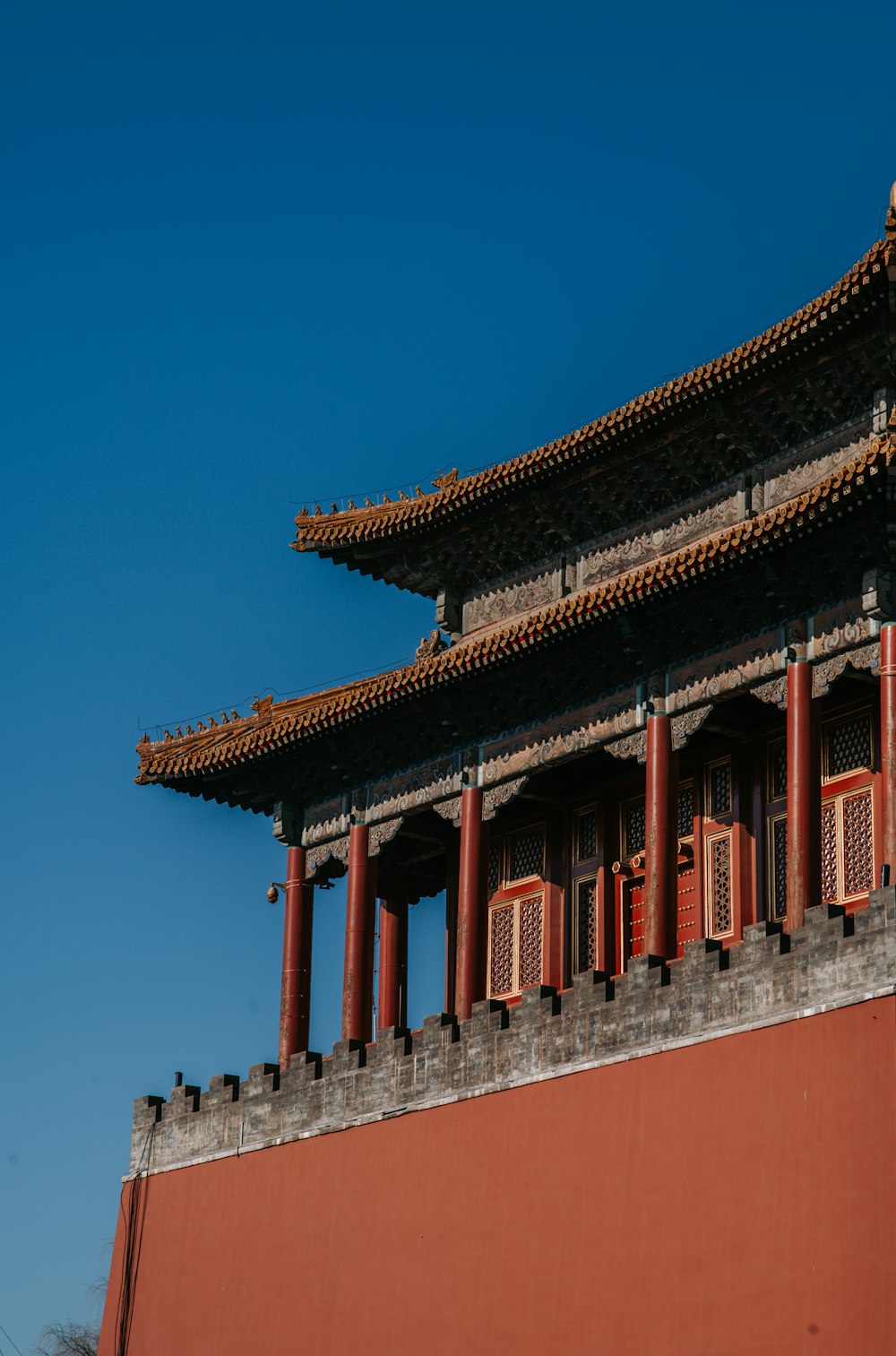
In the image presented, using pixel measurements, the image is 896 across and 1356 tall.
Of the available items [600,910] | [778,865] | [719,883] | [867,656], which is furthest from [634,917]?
[867,656]

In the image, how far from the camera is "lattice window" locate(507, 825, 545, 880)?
27359mm

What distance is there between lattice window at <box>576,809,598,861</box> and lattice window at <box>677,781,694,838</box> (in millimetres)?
1233

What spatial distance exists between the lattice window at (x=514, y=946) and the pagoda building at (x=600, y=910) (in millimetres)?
35

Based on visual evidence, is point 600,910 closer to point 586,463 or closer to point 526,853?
point 526,853

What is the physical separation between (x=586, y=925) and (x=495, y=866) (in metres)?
1.61

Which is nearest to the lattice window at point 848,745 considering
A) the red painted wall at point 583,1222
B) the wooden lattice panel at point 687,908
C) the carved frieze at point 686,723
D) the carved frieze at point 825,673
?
the carved frieze at point 825,673

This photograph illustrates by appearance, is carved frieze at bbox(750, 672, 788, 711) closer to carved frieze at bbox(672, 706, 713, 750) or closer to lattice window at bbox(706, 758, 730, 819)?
carved frieze at bbox(672, 706, 713, 750)

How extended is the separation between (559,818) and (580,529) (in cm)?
329

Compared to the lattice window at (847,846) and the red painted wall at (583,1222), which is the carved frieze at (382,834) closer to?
the red painted wall at (583,1222)

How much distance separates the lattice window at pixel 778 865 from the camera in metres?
24.5

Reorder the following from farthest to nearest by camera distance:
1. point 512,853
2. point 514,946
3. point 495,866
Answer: point 495,866, point 512,853, point 514,946

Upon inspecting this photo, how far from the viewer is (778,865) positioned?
24.7 m

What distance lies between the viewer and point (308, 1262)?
2509cm

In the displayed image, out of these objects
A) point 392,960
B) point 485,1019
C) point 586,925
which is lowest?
point 485,1019
